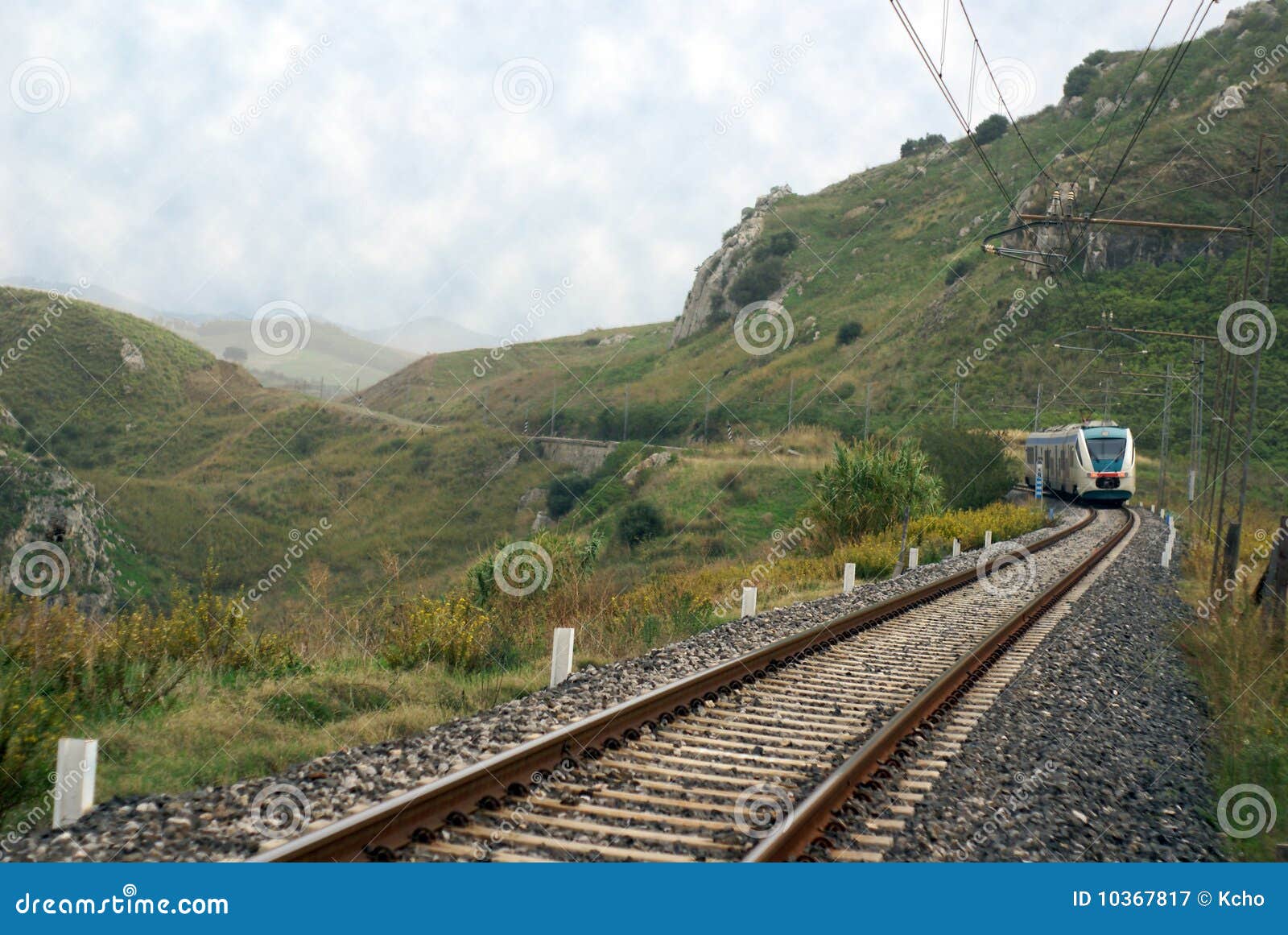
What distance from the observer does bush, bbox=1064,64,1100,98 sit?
122 metres

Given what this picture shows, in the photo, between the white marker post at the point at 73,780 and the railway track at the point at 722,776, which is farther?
the white marker post at the point at 73,780

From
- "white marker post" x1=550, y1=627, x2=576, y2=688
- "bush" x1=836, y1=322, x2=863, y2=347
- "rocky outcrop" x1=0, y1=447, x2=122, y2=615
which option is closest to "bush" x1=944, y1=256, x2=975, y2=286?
"bush" x1=836, y1=322, x2=863, y2=347

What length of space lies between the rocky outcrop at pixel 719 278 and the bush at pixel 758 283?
3.26 ft

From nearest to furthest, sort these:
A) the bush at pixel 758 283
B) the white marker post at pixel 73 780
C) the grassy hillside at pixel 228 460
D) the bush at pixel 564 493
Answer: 1. the white marker post at pixel 73 780
2. the grassy hillside at pixel 228 460
3. the bush at pixel 564 493
4. the bush at pixel 758 283

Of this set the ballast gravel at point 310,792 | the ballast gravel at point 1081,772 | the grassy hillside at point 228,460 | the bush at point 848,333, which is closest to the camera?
the ballast gravel at point 310,792

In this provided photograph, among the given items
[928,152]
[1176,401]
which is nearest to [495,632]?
[1176,401]

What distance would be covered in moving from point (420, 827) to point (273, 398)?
76.7m

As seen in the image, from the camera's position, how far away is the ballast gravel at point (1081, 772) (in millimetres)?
5434

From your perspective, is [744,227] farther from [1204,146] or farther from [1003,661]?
[1003,661]

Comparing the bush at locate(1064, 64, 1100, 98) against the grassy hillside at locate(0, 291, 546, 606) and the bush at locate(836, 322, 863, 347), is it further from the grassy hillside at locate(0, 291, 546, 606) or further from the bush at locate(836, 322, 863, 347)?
the grassy hillside at locate(0, 291, 546, 606)

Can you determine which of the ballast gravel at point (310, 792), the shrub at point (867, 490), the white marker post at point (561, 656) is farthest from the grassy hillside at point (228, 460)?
the ballast gravel at point (310, 792)

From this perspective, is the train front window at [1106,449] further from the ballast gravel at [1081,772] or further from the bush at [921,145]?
the bush at [921,145]

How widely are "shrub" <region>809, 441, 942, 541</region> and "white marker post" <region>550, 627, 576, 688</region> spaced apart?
646 inches

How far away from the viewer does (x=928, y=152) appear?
139 meters
